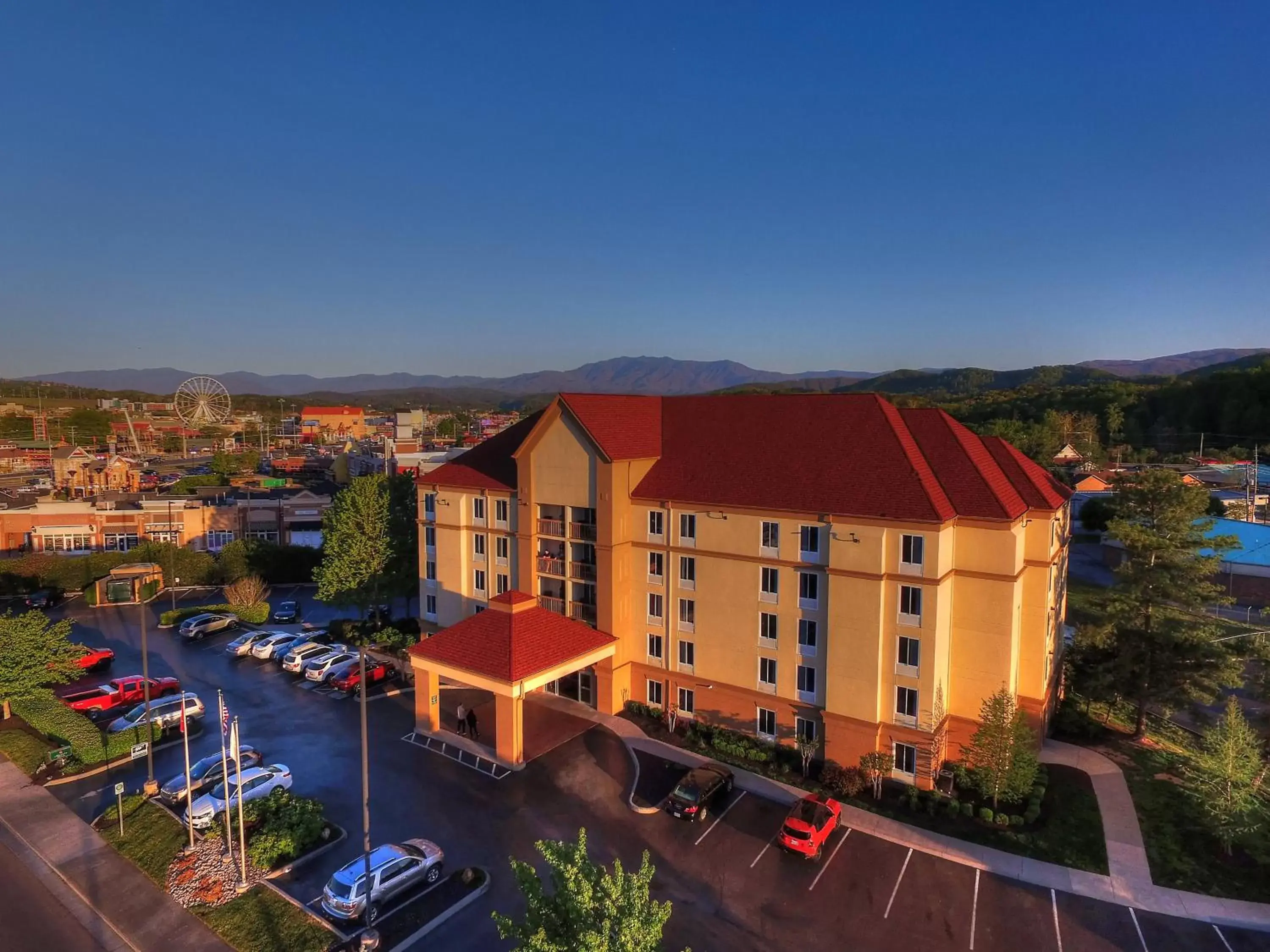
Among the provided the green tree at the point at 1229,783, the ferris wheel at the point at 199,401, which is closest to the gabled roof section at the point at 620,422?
the green tree at the point at 1229,783

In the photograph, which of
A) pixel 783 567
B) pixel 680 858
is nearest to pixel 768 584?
pixel 783 567

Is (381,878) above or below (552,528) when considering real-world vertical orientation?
below

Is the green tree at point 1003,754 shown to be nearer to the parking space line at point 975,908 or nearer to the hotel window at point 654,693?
the parking space line at point 975,908

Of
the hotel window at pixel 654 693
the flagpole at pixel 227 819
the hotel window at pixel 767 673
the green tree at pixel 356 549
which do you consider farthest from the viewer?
the green tree at pixel 356 549

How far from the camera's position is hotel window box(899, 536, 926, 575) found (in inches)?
1011

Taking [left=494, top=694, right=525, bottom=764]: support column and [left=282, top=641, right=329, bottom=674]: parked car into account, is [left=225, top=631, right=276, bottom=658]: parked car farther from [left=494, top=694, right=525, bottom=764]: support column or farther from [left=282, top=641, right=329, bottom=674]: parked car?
[left=494, top=694, right=525, bottom=764]: support column

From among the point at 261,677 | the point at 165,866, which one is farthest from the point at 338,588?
the point at 165,866

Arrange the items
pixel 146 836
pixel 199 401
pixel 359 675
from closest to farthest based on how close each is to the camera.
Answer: pixel 146 836 → pixel 359 675 → pixel 199 401

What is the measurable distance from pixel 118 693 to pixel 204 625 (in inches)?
396

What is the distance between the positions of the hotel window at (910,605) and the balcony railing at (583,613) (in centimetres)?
1417

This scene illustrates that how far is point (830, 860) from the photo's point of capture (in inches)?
876

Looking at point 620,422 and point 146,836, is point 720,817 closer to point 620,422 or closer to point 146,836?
point 620,422

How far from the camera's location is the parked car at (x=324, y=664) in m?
36.8

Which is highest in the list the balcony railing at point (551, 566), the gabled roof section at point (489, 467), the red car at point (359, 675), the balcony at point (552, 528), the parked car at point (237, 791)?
the gabled roof section at point (489, 467)
